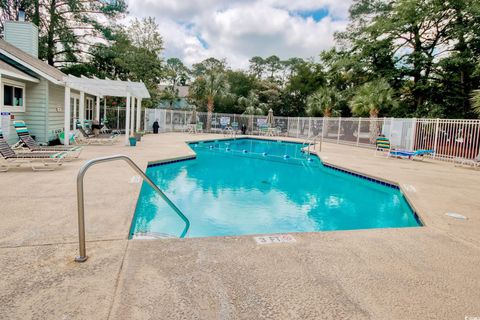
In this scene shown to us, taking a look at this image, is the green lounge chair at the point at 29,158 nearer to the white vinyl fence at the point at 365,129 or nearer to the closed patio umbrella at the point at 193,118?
the white vinyl fence at the point at 365,129

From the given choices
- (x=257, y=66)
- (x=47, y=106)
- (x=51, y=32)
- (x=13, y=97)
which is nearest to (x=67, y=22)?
(x=51, y=32)

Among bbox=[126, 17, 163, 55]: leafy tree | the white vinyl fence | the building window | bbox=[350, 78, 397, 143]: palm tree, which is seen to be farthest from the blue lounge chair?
bbox=[126, 17, 163, 55]: leafy tree

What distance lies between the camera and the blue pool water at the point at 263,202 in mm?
5179

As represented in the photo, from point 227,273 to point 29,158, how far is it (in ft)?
20.8

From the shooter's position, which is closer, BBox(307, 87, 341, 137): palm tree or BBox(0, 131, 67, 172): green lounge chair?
BBox(0, 131, 67, 172): green lounge chair

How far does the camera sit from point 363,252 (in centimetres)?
310

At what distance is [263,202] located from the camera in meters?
6.64

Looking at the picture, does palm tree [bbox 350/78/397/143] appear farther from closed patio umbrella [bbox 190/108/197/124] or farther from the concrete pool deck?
the concrete pool deck

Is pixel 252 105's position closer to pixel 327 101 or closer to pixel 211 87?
pixel 211 87

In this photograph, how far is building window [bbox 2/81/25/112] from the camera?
30.7 feet

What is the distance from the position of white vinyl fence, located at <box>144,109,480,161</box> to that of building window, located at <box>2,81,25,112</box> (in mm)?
11005

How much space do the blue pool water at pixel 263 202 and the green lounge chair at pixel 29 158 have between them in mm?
2265

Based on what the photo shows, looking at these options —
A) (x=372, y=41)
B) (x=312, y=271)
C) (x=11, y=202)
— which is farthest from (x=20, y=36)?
(x=372, y=41)

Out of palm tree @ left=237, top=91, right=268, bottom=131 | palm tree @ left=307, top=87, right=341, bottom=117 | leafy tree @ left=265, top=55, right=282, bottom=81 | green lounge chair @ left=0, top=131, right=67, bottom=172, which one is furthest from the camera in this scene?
leafy tree @ left=265, top=55, right=282, bottom=81
